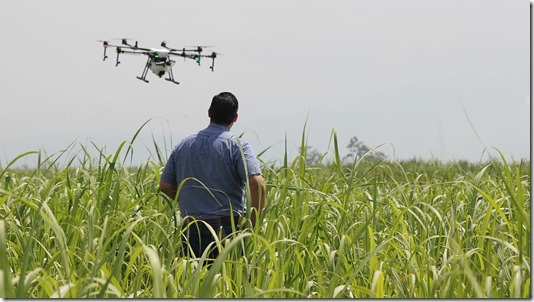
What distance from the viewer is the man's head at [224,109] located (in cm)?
443

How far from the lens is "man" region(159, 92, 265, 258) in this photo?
4.27 m

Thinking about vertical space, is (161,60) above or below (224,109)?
above

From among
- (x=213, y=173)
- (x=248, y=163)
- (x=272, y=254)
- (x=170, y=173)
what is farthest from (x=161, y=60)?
(x=272, y=254)

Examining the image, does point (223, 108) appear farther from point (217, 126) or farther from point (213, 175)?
point (213, 175)

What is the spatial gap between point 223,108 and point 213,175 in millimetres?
426

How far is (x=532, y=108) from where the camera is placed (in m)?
3.83

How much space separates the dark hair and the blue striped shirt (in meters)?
0.05

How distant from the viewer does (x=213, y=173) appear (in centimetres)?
432

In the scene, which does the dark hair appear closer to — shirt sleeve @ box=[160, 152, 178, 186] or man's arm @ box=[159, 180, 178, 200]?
shirt sleeve @ box=[160, 152, 178, 186]

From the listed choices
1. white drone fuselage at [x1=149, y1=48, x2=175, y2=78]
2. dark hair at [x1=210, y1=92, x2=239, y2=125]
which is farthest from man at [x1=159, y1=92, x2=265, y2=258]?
white drone fuselage at [x1=149, y1=48, x2=175, y2=78]

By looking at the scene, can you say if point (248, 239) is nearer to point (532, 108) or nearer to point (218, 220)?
point (218, 220)

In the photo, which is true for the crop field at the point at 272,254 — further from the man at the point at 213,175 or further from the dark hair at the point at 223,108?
the dark hair at the point at 223,108

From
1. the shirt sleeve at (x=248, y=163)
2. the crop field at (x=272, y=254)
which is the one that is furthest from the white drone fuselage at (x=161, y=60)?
the shirt sleeve at (x=248, y=163)

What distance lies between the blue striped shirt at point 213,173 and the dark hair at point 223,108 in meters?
0.05
